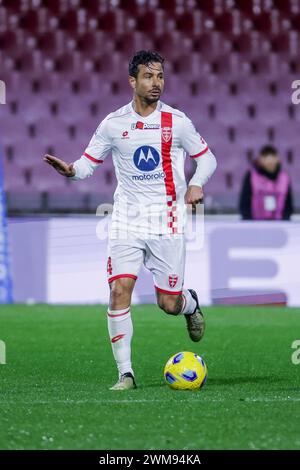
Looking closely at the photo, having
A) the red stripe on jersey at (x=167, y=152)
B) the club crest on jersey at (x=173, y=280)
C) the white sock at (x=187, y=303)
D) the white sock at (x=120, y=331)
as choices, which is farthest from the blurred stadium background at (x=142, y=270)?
the red stripe on jersey at (x=167, y=152)

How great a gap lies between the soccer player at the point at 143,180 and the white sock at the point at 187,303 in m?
0.31

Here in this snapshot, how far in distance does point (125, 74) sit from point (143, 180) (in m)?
10.8

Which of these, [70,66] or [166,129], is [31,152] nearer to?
[70,66]

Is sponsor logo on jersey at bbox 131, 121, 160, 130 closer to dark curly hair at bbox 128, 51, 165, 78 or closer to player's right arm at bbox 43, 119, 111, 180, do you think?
player's right arm at bbox 43, 119, 111, 180

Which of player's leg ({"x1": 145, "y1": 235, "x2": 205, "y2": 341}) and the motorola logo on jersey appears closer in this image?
the motorola logo on jersey

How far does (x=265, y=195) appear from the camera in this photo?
544 inches

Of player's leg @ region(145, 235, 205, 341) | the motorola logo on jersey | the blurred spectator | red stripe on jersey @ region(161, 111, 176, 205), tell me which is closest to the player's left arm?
red stripe on jersey @ region(161, 111, 176, 205)

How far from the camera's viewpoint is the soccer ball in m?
6.32

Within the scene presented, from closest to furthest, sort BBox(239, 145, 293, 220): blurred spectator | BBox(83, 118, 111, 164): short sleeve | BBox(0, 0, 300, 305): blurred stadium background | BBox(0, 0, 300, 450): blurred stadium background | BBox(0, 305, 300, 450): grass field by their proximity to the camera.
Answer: BBox(0, 305, 300, 450): grass field
BBox(0, 0, 300, 450): blurred stadium background
BBox(83, 118, 111, 164): short sleeve
BBox(239, 145, 293, 220): blurred spectator
BBox(0, 0, 300, 305): blurred stadium background

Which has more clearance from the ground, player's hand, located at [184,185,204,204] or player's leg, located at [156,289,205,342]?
player's hand, located at [184,185,204,204]

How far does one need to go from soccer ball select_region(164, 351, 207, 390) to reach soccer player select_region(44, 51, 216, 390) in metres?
0.32

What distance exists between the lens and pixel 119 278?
658 centimetres

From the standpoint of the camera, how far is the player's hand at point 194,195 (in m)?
6.46
